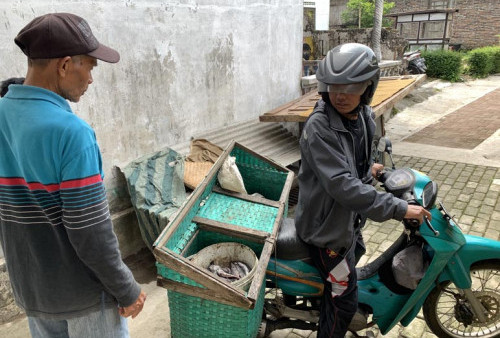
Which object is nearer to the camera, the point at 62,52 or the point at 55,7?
the point at 62,52

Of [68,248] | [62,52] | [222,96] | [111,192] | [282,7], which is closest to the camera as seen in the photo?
[62,52]

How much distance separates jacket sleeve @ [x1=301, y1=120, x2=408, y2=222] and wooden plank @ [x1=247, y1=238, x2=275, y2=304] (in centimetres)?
57

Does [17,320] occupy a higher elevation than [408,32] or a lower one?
lower

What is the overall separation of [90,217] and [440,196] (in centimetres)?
527

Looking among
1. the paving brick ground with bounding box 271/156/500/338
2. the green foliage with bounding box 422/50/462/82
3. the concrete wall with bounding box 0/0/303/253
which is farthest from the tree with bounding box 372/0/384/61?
the green foliage with bounding box 422/50/462/82

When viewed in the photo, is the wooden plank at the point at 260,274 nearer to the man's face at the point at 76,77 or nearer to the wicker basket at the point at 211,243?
the wicker basket at the point at 211,243

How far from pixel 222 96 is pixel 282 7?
204 cm

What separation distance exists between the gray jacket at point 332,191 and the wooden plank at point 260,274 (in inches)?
9.7

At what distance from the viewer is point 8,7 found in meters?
2.95

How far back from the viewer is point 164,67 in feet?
14.0

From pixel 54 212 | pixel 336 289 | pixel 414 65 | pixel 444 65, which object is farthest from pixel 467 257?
pixel 444 65

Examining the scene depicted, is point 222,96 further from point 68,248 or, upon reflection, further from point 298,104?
point 68,248

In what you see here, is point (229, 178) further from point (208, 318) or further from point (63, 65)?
point (63, 65)

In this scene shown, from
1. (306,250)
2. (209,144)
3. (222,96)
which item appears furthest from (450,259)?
(222,96)
